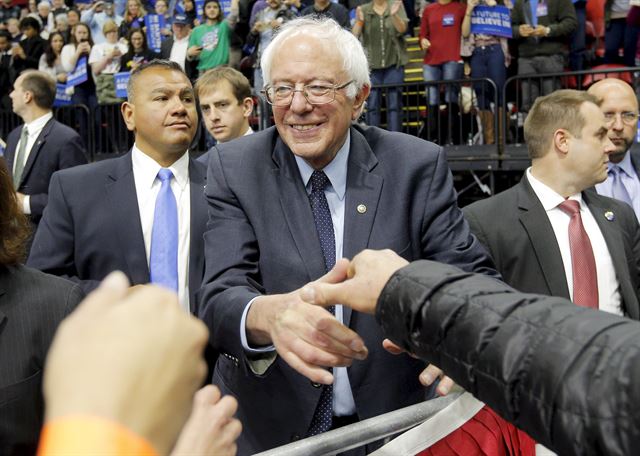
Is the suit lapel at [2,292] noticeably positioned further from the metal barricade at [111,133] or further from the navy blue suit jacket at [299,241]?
the metal barricade at [111,133]

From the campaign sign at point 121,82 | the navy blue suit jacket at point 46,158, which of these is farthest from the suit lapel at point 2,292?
the campaign sign at point 121,82

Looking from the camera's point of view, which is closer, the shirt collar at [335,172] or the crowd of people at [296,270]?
the crowd of people at [296,270]

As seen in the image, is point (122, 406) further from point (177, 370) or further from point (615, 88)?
point (615, 88)

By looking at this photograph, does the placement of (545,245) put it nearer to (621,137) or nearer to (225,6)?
(621,137)

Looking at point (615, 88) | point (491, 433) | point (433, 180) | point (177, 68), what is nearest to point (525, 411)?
point (491, 433)

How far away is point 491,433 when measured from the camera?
1.87 meters

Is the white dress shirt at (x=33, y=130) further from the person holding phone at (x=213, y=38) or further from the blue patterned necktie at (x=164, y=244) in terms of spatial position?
the person holding phone at (x=213, y=38)

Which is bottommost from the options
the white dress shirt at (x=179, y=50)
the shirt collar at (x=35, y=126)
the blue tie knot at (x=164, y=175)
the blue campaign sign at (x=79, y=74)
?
the blue tie knot at (x=164, y=175)

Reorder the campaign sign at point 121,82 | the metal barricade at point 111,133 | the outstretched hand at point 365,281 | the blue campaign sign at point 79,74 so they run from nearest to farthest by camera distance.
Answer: the outstretched hand at point 365,281
the campaign sign at point 121,82
the metal barricade at point 111,133
the blue campaign sign at point 79,74

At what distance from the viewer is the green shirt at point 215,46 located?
10562 mm

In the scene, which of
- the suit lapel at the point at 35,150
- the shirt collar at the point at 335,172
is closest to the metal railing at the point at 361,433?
the shirt collar at the point at 335,172

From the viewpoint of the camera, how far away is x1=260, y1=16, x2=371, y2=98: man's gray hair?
2457 mm

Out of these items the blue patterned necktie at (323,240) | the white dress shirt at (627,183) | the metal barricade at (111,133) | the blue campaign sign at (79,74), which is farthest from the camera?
the blue campaign sign at (79,74)

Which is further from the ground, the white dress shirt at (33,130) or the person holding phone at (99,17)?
the person holding phone at (99,17)
